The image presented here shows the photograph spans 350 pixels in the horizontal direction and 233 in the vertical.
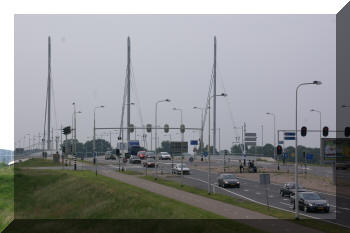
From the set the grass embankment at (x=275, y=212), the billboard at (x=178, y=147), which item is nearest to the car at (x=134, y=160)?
the billboard at (x=178, y=147)

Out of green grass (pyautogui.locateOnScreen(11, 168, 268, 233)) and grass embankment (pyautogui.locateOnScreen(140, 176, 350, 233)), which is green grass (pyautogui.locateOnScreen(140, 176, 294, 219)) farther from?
green grass (pyautogui.locateOnScreen(11, 168, 268, 233))

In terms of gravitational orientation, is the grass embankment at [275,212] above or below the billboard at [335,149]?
below

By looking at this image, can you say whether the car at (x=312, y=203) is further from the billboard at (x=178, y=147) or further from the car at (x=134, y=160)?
the car at (x=134, y=160)

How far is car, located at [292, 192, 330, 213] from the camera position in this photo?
42.5m

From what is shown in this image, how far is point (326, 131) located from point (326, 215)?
734 centimetres

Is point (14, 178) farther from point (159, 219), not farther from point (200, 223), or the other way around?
point (200, 223)

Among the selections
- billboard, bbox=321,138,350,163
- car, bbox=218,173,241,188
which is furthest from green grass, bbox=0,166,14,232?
billboard, bbox=321,138,350,163

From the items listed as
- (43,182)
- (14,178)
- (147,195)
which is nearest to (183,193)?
(147,195)

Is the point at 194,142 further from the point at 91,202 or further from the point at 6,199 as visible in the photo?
the point at 91,202

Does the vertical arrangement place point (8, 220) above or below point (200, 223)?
below

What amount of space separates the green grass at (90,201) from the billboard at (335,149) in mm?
29077

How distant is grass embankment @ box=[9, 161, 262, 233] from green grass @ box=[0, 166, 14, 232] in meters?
1.18

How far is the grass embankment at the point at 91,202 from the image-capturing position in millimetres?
40872

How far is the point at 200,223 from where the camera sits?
3666cm
